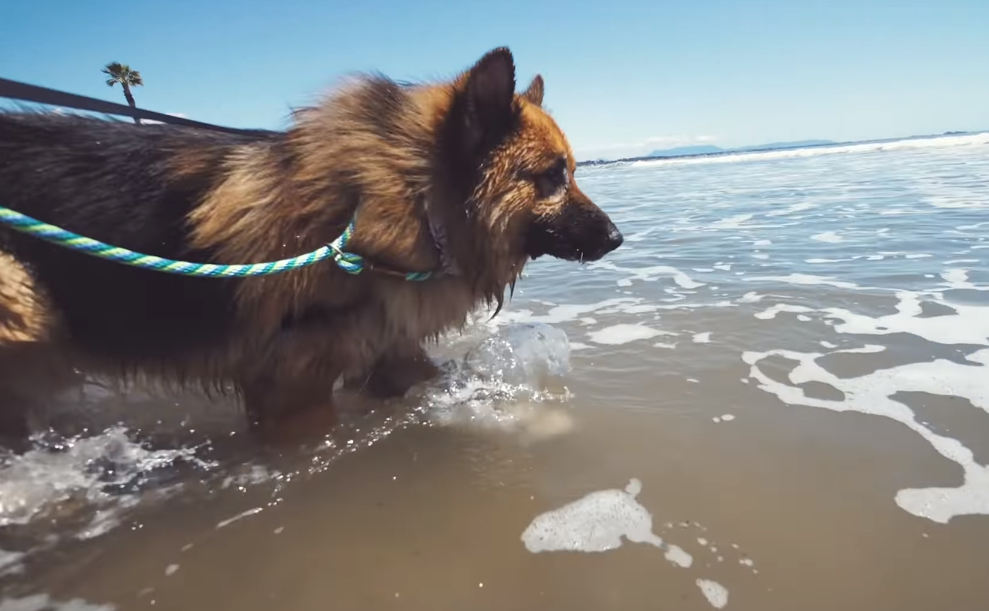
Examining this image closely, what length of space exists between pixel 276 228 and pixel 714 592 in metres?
2.24

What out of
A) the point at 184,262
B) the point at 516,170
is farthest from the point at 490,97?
the point at 184,262

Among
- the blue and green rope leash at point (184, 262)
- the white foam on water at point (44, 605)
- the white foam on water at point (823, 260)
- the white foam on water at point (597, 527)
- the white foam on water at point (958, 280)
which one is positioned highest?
the blue and green rope leash at point (184, 262)

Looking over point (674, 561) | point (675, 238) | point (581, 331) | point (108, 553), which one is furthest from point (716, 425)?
point (675, 238)

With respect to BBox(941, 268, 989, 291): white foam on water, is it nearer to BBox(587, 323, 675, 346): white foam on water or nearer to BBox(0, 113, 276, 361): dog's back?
BBox(587, 323, 675, 346): white foam on water

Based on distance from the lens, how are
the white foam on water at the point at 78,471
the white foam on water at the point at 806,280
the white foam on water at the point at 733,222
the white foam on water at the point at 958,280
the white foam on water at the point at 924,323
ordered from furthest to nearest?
the white foam on water at the point at 733,222
the white foam on water at the point at 806,280
the white foam on water at the point at 958,280
the white foam on water at the point at 924,323
the white foam on water at the point at 78,471

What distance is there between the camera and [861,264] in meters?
5.95

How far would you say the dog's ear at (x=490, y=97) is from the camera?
8.89ft

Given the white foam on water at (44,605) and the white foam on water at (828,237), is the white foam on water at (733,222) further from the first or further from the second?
the white foam on water at (44,605)

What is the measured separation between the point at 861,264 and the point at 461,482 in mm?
5166

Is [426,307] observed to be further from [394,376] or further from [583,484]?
[583,484]

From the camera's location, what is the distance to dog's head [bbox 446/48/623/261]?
9.18ft

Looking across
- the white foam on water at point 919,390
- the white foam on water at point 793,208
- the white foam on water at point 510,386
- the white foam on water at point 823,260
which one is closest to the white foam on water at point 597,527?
the white foam on water at point 510,386

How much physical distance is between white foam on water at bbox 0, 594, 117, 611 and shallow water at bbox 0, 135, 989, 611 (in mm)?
13

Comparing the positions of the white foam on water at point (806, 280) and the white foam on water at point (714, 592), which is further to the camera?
the white foam on water at point (806, 280)
